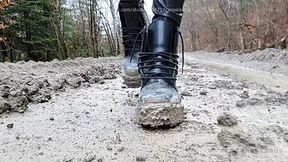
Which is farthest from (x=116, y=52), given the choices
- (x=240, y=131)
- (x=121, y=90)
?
(x=240, y=131)

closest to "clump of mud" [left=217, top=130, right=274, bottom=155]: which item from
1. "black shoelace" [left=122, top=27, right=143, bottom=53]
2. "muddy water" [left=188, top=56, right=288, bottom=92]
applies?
"black shoelace" [left=122, top=27, right=143, bottom=53]

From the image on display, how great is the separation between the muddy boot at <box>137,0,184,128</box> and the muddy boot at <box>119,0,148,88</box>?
38 centimetres

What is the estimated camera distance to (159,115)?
3.70ft

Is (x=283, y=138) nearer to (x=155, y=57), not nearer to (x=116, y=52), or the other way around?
(x=155, y=57)

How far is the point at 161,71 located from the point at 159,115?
0.79 ft

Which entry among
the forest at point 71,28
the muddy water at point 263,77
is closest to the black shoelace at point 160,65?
the muddy water at point 263,77

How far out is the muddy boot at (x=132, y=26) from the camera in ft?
5.80

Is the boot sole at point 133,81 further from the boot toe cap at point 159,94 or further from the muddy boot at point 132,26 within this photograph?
the boot toe cap at point 159,94

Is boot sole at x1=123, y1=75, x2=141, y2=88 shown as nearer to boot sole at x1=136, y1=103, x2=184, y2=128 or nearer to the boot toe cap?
the boot toe cap

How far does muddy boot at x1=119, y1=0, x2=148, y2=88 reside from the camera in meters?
1.77

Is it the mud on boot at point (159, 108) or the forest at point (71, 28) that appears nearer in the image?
the mud on boot at point (159, 108)

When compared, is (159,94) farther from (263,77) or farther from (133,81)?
(263,77)

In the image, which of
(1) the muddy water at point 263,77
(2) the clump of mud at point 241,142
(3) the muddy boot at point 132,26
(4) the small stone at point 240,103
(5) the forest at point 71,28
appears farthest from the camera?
(5) the forest at point 71,28

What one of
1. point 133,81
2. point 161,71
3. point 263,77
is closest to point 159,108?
point 161,71
